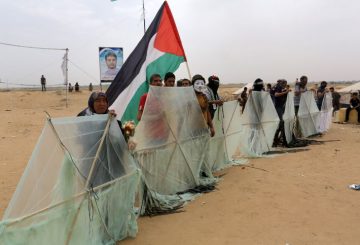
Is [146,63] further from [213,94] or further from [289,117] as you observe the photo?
[289,117]

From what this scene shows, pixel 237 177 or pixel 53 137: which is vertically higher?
pixel 53 137

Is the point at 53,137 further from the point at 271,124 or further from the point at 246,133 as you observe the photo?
the point at 271,124

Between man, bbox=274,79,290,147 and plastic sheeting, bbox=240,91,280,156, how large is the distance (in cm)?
42

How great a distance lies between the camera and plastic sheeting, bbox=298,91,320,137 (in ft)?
40.1

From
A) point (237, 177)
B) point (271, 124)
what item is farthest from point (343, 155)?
point (237, 177)

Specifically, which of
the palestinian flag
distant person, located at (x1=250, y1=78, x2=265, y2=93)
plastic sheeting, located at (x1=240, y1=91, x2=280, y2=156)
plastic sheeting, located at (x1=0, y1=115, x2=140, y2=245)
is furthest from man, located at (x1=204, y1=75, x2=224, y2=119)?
plastic sheeting, located at (x1=0, y1=115, x2=140, y2=245)

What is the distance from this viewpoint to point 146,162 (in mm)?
5375

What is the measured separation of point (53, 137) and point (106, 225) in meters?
1.23

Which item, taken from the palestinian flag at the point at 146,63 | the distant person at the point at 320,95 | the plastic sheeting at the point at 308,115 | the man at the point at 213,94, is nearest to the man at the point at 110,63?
the plastic sheeting at the point at 308,115

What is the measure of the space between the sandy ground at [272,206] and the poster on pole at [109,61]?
16.5ft

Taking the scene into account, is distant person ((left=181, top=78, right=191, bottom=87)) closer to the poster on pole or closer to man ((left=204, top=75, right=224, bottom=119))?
man ((left=204, top=75, right=224, bottom=119))

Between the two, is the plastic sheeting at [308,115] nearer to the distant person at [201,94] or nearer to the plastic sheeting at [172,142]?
the distant person at [201,94]

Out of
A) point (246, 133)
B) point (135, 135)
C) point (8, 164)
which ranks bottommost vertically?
point (8, 164)

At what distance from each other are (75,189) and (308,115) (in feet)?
33.9
